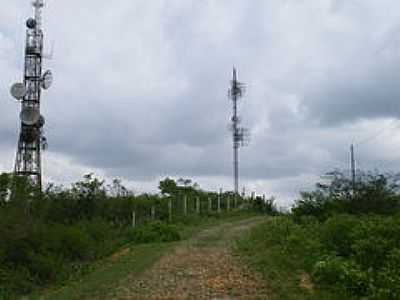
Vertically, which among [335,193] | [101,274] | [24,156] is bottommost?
[101,274]

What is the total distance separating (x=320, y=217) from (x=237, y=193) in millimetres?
21774

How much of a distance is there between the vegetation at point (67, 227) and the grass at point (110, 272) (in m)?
0.68

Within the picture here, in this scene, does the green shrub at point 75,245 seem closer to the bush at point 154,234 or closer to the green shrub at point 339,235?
the bush at point 154,234

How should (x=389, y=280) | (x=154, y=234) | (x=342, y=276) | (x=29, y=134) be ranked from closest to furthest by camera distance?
(x=389, y=280)
(x=342, y=276)
(x=154, y=234)
(x=29, y=134)

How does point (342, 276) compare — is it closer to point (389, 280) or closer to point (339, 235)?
point (389, 280)

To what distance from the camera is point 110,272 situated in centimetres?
1938

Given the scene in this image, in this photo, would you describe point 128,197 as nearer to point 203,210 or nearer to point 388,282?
point 203,210

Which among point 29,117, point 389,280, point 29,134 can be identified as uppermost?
point 29,117

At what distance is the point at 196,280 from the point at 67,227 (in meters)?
11.2

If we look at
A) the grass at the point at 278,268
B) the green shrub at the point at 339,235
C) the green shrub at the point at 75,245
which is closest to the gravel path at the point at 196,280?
the grass at the point at 278,268

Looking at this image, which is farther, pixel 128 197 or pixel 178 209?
pixel 178 209

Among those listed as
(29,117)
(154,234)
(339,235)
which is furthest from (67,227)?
(29,117)

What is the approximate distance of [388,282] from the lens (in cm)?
1405

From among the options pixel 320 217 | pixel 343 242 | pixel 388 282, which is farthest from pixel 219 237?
pixel 388 282
